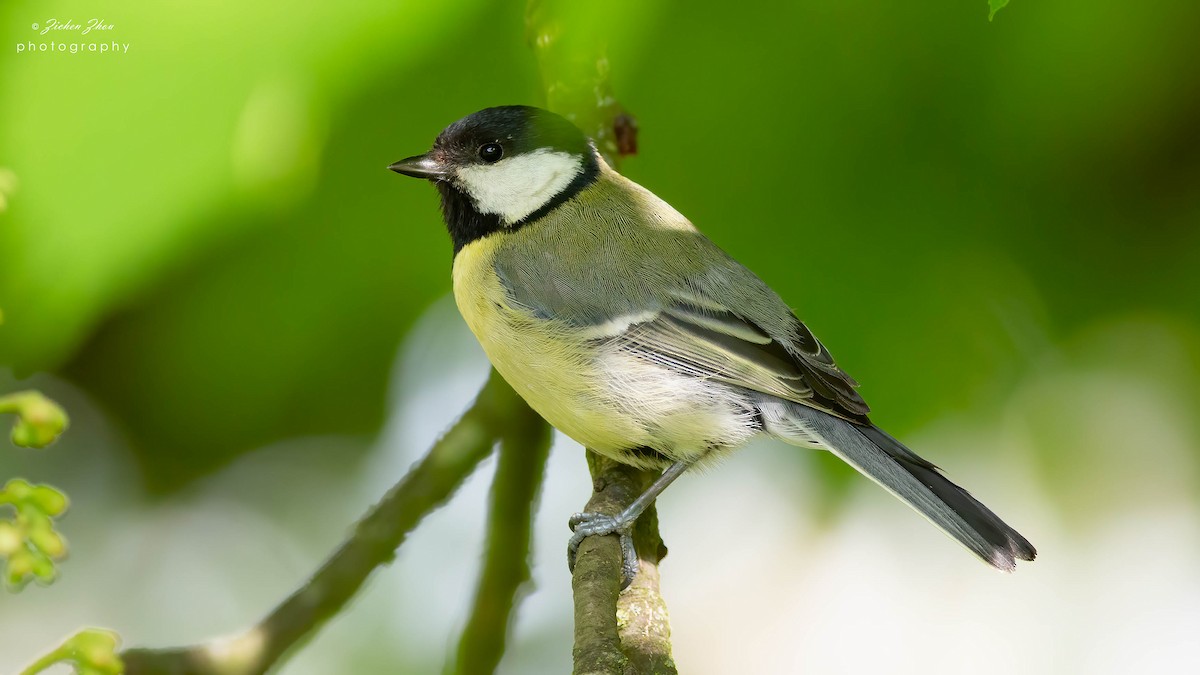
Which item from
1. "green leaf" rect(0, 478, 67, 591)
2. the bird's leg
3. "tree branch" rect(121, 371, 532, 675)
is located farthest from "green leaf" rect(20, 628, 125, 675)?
the bird's leg

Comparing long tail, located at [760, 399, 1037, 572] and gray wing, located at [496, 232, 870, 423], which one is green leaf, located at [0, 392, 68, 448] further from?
long tail, located at [760, 399, 1037, 572]

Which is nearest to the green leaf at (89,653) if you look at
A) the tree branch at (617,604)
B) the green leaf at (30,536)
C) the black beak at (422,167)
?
the green leaf at (30,536)

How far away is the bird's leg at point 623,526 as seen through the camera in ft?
5.82

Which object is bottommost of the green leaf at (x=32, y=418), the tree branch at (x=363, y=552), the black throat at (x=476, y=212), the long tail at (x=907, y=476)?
the tree branch at (x=363, y=552)

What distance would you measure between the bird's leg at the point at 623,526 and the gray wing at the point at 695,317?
247 millimetres

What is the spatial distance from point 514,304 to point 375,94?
1.54 feet

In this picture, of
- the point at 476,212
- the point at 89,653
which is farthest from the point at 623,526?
the point at 89,653

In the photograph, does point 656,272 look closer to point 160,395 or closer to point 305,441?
point 305,441

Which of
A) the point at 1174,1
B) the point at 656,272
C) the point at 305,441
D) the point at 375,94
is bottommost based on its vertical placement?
the point at 305,441

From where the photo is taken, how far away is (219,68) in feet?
5.07

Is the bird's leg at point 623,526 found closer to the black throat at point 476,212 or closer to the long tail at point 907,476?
the long tail at point 907,476

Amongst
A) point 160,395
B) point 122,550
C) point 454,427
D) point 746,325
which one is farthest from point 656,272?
point 122,550

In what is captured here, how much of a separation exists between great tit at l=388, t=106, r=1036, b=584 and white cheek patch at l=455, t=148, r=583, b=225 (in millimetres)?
95

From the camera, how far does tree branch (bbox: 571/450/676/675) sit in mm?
1342
